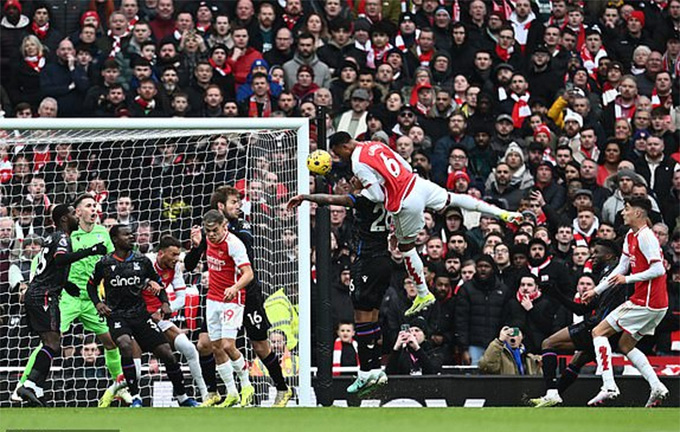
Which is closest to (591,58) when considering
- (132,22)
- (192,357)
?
(132,22)

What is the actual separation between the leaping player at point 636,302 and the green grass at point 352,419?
3.79ft

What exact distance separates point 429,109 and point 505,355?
4.88 metres

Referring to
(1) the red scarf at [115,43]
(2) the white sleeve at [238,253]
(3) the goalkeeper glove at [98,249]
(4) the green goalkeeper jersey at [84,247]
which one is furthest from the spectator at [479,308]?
(1) the red scarf at [115,43]

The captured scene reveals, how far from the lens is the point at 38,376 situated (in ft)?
46.4

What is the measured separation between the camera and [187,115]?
61.1 feet

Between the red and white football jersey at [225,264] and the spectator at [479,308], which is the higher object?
the red and white football jersey at [225,264]

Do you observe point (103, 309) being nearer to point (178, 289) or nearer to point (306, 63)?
point (178, 289)

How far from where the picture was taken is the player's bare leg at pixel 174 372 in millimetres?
14117

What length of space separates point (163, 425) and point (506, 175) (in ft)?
28.7

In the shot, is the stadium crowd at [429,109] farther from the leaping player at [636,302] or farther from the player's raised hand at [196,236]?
the leaping player at [636,302]

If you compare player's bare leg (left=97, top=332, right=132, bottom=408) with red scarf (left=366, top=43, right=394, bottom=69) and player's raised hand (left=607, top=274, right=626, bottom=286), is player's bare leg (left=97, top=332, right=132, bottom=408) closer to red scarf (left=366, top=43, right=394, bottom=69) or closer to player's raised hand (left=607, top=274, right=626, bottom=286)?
player's raised hand (left=607, top=274, right=626, bottom=286)

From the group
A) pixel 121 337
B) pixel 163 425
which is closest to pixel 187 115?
pixel 121 337

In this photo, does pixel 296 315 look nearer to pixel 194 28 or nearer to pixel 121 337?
pixel 121 337

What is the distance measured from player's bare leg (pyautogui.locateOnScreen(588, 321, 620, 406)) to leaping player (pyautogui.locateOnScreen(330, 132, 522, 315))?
1.56m
